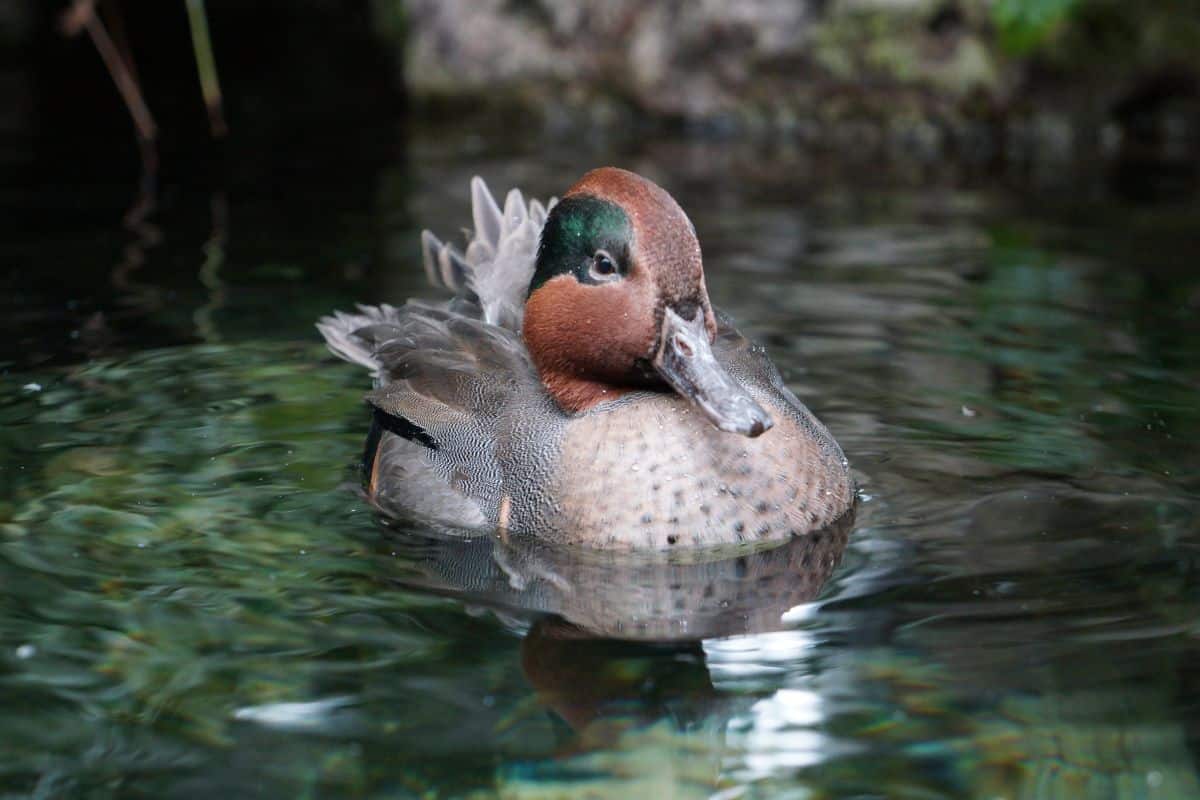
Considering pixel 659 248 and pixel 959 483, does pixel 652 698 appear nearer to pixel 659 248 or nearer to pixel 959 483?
pixel 659 248

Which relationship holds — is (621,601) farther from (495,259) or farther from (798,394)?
(798,394)

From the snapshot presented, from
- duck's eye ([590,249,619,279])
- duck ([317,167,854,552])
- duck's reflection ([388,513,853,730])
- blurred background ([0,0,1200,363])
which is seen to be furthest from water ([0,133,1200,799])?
blurred background ([0,0,1200,363])

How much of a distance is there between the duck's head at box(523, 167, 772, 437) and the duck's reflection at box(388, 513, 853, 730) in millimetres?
390

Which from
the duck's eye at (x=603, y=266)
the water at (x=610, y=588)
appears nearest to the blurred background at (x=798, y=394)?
the water at (x=610, y=588)

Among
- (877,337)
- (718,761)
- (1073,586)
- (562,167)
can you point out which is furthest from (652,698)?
(562,167)

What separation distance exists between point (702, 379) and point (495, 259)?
4.48ft

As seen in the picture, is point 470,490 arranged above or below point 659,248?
below

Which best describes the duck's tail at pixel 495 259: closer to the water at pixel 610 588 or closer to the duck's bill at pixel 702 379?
the water at pixel 610 588

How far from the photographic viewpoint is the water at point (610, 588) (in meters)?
3.10

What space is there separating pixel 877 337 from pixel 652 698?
3320 mm

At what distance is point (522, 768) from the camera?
305 centimetres

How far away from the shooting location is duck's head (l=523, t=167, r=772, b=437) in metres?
4.14

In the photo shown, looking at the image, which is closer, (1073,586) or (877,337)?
(1073,586)

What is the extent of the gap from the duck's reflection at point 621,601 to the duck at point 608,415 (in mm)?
63
